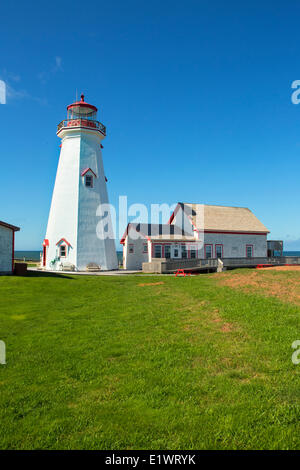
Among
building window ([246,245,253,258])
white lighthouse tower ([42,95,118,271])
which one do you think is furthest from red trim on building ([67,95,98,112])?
building window ([246,245,253,258])

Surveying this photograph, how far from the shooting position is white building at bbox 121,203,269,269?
1447 inches

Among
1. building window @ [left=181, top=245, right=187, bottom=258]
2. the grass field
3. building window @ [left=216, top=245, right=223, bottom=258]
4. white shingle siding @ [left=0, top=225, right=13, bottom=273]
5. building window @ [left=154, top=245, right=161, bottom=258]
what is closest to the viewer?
the grass field

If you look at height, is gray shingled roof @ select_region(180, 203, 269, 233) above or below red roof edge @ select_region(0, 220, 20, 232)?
above

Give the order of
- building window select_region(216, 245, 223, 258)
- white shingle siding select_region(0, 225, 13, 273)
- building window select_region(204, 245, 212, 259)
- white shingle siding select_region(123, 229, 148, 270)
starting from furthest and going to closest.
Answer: white shingle siding select_region(123, 229, 148, 270) < building window select_region(216, 245, 223, 258) < building window select_region(204, 245, 212, 259) < white shingle siding select_region(0, 225, 13, 273)

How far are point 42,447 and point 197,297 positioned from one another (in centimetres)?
1070

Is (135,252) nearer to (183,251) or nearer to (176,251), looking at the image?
(176,251)

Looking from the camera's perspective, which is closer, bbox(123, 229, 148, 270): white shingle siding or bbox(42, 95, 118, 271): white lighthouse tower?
bbox(42, 95, 118, 271): white lighthouse tower

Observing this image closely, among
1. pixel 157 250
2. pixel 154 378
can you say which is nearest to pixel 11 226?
pixel 157 250

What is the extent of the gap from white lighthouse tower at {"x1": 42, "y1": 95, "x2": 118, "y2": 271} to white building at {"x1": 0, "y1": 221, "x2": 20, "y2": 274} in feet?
29.8

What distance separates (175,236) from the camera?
37406 millimetres

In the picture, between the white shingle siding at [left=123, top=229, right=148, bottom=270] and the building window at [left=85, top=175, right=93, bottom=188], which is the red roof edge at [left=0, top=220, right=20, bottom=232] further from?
the white shingle siding at [left=123, top=229, right=148, bottom=270]
